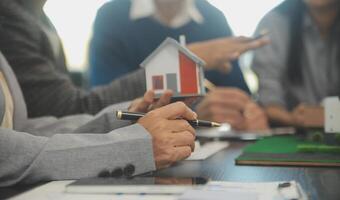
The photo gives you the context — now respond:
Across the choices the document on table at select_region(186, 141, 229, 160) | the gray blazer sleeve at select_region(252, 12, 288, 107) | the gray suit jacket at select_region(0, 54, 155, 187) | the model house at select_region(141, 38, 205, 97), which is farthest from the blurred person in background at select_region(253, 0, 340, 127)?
the gray suit jacket at select_region(0, 54, 155, 187)

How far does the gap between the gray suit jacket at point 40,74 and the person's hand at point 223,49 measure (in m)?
0.25

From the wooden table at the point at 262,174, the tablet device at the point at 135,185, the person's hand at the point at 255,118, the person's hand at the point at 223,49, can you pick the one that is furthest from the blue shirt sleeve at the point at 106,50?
the tablet device at the point at 135,185

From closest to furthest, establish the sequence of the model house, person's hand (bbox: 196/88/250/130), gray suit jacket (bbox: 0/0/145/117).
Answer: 1. the model house
2. gray suit jacket (bbox: 0/0/145/117)
3. person's hand (bbox: 196/88/250/130)

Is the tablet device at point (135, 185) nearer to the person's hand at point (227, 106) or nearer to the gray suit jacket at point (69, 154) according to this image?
the gray suit jacket at point (69, 154)

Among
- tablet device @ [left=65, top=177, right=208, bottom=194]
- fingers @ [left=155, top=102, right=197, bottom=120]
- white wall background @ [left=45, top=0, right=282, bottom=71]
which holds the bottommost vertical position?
tablet device @ [left=65, top=177, right=208, bottom=194]

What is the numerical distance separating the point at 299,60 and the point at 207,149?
643 millimetres

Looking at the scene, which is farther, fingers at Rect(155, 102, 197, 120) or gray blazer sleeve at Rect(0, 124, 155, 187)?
fingers at Rect(155, 102, 197, 120)

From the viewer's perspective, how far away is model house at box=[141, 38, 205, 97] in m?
0.87

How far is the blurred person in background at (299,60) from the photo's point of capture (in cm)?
146

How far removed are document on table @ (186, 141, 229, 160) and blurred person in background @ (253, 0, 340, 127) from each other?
0.37m

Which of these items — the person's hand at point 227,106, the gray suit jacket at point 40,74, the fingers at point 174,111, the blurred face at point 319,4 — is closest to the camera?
the fingers at point 174,111

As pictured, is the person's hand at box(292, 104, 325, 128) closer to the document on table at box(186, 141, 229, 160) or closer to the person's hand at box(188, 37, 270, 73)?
the person's hand at box(188, 37, 270, 73)

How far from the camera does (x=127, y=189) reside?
0.58 metres

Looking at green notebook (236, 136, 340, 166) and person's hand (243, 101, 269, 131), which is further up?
person's hand (243, 101, 269, 131)
